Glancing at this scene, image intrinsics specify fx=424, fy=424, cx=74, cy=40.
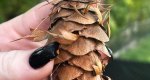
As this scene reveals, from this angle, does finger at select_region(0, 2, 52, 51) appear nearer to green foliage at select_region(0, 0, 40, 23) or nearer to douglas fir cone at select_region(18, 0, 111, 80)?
douglas fir cone at select_region(18, 0, 111, 80)

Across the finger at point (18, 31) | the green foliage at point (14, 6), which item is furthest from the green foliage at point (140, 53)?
the finger at point (18, 31)

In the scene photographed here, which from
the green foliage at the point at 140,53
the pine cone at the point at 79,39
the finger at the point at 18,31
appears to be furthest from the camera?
→ the green foliage at the point at 140,53

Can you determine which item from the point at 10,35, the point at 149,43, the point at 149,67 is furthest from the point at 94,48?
the point at 149,43

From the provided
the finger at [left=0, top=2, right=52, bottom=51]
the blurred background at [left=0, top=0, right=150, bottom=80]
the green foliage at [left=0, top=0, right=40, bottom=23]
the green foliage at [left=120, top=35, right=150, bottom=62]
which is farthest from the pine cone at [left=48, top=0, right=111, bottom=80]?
the green foliage at [left=120, top=35, right=150, bottom=62]

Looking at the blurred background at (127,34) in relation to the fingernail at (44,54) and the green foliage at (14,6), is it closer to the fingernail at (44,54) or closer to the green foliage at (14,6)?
the green foliage at (14,6)

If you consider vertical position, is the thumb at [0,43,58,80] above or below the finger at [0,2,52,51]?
above

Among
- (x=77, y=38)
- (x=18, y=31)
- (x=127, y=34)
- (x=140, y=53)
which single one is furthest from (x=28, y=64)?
(x=127, y=34)

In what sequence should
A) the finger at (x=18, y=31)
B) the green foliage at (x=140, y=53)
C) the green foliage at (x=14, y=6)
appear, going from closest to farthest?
the finger at (x=18, y=31) → the green foliage at (x=14, y=6) → the green foliage at (x=140, y=53)

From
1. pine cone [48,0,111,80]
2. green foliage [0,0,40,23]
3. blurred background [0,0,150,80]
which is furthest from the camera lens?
blurred background [0,0,150,80]
